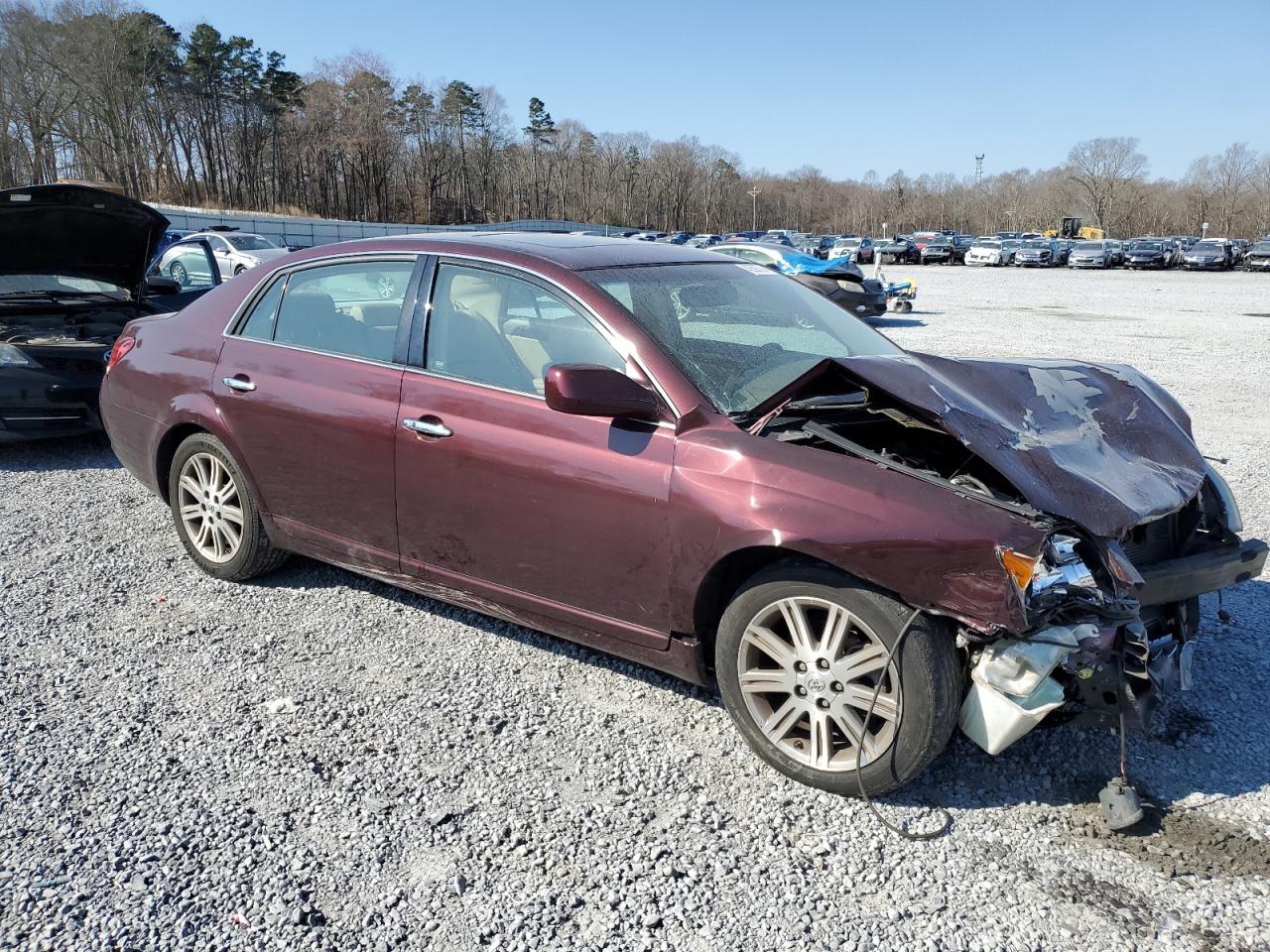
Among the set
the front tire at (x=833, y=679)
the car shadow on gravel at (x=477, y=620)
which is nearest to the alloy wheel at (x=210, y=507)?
the car shadow on gravel at (x=477, y=620)

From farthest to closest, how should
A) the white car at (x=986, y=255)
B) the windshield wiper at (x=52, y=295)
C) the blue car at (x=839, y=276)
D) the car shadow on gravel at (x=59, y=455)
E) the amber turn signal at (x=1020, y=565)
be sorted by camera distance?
the white car at (x=986, y=255) < the blue car at (x=839, y=276) < the windshield wiper at (x=52, y=295) < the car shadow on gravel at (x=59, y=455) < the amber turn signal at (x=1020, y=565)

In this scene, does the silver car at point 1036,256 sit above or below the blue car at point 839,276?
above

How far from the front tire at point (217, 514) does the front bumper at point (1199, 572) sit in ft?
12.0

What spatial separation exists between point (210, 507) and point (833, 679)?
320 centimetres

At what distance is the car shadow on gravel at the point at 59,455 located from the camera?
6695 mm

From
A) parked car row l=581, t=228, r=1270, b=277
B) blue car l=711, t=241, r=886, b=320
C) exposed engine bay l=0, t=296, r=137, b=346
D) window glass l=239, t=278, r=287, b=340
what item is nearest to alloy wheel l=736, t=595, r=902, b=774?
window glass l=239, t=278, r=287, b=340

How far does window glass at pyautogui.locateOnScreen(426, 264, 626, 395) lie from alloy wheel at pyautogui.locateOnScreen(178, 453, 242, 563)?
1501mm

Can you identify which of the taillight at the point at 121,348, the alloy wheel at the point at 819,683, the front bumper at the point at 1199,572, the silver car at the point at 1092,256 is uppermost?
the silver car at the point at 1092,256

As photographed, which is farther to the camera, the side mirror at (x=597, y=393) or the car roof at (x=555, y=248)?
the car roof at (x=555, y=248)

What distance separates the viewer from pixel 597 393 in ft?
9.73

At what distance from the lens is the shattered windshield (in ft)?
10.7

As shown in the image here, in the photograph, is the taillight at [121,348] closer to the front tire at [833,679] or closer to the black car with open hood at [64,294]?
the black car with open hood at [64,294]

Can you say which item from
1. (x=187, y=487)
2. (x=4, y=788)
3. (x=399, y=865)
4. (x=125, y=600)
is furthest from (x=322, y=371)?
(x=399, y=865)

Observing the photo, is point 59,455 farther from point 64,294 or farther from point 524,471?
point 524,471
